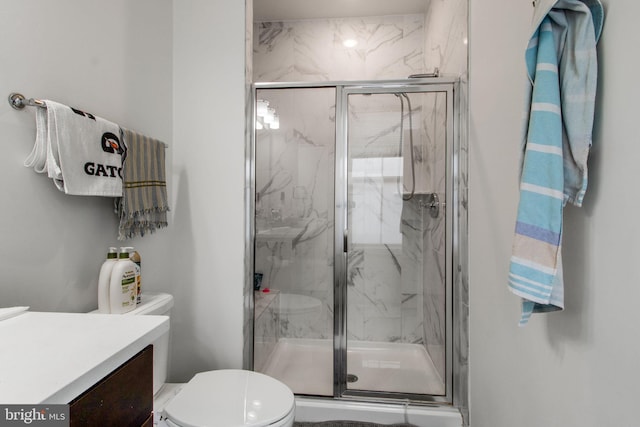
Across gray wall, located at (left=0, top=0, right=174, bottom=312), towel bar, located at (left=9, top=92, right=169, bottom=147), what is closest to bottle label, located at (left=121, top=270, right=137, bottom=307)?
gray wall, located at (left=0, top=0, right=174, bottom=312)

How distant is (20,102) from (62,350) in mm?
801

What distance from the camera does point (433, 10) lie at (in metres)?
2.26

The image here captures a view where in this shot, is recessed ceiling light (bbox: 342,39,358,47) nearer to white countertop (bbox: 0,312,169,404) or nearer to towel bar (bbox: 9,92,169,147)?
towel bar (bbox: 9,92,169,147)

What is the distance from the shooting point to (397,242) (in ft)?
6.68

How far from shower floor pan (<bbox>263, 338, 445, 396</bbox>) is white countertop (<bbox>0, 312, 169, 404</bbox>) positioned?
4.47ft

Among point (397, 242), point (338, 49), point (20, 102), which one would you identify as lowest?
point (397, 242)

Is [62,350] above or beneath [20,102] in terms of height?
beneath

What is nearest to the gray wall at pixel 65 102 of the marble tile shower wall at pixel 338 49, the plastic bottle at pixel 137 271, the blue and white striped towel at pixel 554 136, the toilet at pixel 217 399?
the plastic bottle at pixel 137 271

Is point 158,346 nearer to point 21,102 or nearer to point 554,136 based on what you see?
point 21,102

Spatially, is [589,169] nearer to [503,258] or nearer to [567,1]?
[567,1]

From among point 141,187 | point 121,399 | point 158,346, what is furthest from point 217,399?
point 141,187

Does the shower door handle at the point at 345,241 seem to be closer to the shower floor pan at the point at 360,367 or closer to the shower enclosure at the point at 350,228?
the shower enclosure at the point at 350,228

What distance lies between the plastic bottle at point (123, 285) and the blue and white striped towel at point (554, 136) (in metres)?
1.25

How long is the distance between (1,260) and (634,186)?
1545 millimetres
